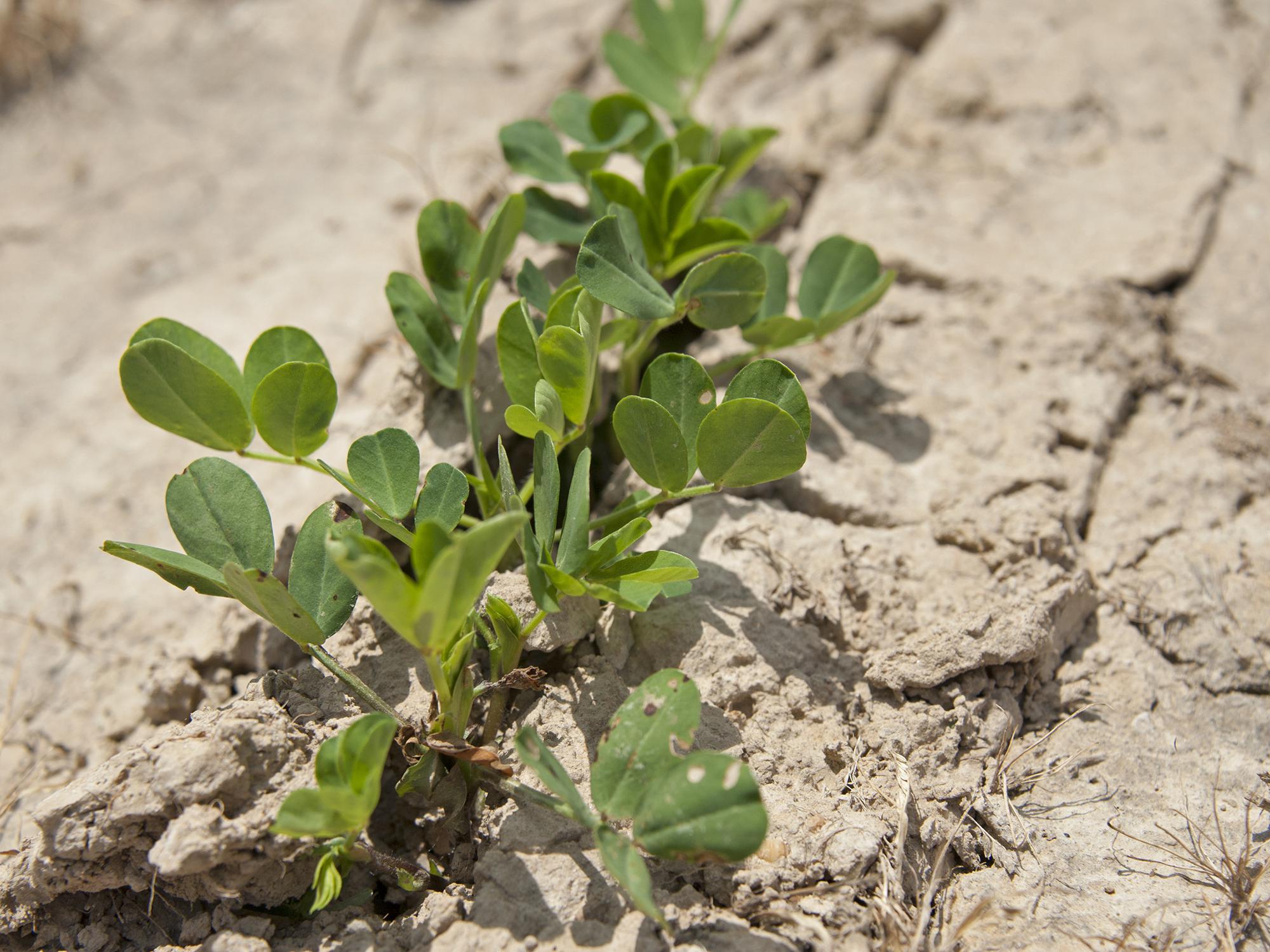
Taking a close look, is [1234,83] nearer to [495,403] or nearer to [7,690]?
[495,403]

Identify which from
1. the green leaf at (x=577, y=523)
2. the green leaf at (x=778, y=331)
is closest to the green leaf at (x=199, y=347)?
the green leaf at (x=577, y=523)

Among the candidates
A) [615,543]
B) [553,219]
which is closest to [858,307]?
[553,219]

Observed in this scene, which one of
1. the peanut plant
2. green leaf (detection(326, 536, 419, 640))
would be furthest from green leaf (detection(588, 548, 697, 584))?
green leaf (detection(326, 536, 419, 640))

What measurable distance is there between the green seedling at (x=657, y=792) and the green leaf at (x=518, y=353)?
56 cm

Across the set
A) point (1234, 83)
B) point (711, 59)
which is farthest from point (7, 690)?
point (1234, 83)

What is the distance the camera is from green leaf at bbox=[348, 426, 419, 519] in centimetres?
153

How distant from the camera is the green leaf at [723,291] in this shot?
167cm

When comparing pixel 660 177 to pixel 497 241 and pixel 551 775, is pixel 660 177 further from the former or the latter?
pixel 551 775

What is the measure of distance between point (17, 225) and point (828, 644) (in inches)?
116

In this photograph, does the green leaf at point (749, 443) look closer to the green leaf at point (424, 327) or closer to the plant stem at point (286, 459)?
the green leaf at point (424, 327)

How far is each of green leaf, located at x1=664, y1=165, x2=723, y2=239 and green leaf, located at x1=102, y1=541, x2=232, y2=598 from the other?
112 cm

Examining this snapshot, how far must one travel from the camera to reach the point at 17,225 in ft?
9.93

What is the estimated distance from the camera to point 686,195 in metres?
1.92

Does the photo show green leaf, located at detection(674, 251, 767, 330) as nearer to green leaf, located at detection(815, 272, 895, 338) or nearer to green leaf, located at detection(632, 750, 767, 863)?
green leaf, located at detection(815, 272, 895, 338)
